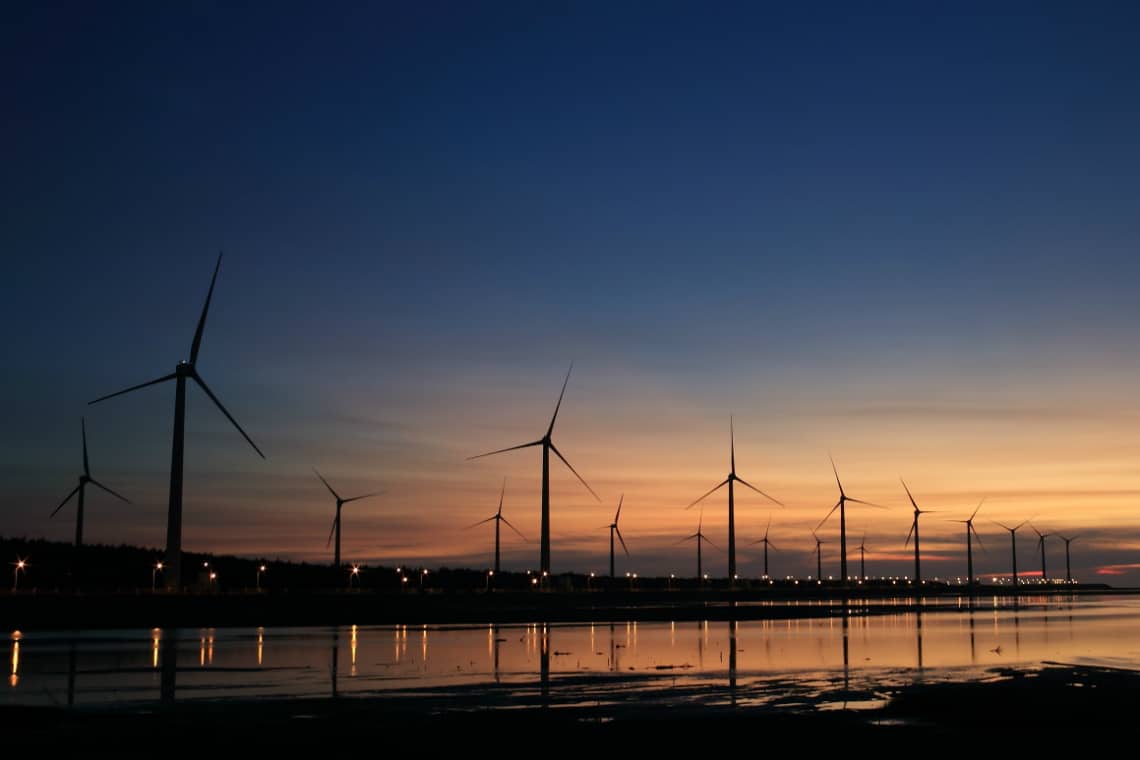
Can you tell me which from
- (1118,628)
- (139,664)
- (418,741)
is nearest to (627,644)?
(139,664)

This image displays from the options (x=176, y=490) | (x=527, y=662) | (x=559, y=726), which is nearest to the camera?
(x=559, y=726)

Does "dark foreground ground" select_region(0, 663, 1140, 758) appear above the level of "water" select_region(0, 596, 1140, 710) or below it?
above

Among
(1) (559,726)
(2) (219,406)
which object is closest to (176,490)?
(2) (219,406)

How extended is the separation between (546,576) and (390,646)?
72.3 metres

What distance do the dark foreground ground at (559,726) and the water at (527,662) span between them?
157cm

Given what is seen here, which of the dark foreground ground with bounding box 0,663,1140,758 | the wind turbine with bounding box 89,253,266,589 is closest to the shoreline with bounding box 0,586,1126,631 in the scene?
the wind turbine with bounding box 89,253,266,589

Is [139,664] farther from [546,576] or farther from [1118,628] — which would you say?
[546,576]

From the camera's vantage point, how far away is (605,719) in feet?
92.8

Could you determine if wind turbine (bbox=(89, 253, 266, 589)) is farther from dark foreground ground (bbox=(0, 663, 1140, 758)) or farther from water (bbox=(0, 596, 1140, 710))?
dark foreground ground (bbox=(0, 663, 1140, 758))

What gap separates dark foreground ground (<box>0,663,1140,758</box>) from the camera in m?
24.2

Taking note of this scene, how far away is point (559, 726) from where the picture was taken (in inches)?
1060

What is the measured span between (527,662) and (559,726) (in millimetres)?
20188

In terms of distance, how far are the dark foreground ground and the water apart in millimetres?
1573

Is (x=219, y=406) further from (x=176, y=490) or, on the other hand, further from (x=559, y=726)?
(x=559, y=726)
